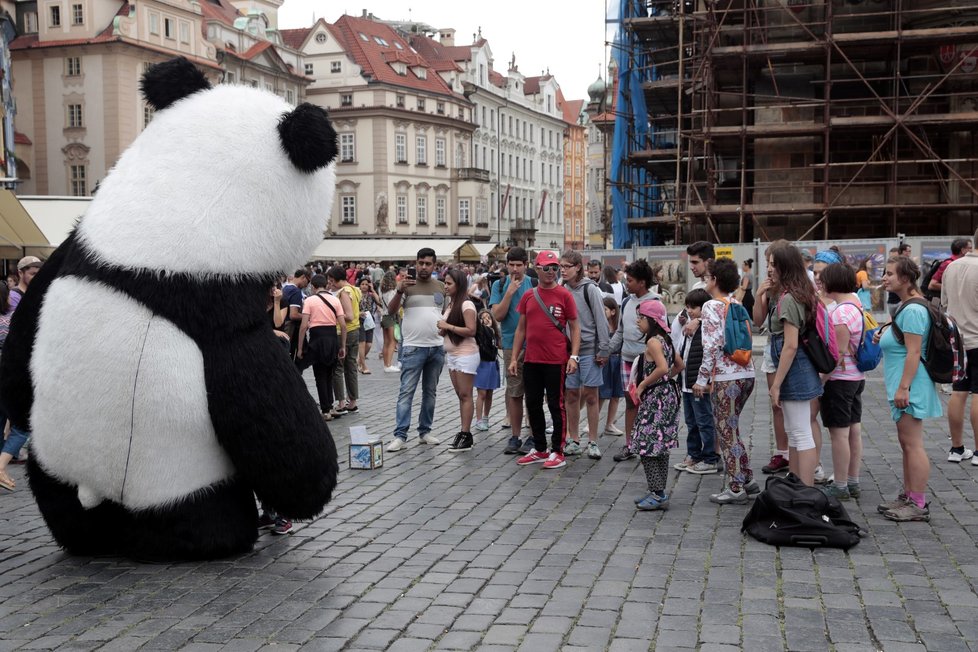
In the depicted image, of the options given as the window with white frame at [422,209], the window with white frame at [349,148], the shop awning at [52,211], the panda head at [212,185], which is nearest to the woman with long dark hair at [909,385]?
the panda head at [212,185]

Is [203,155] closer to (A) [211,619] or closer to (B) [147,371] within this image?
(B) [147,371]

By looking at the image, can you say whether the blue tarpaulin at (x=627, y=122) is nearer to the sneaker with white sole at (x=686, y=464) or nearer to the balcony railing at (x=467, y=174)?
the sneaker with white sole at (x=686, y=464)

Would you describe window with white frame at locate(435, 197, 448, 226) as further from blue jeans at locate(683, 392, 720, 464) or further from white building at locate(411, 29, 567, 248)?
blue jeans at locate(683, 392, 720, 464)

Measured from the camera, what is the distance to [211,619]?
4.87 meters

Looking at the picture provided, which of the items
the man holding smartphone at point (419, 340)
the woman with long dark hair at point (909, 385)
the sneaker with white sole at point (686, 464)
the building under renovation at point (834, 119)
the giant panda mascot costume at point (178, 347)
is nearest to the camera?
the giant panda mascot costume at point (178, 347)

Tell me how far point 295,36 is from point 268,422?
6358cm

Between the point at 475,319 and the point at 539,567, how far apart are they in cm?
406

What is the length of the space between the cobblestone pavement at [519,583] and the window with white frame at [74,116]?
42.4 meters

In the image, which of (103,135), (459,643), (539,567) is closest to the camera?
(459,643)

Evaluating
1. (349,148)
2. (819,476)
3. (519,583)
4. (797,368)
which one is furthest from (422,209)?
(519,583)

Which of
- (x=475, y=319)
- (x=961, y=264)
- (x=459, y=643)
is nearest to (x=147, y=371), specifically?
(x=459, y=643)

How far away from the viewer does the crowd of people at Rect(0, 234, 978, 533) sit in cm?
668

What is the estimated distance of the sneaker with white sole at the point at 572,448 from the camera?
30.1ft

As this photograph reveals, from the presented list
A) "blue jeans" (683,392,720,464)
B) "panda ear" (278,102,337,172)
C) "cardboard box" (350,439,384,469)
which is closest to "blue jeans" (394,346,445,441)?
"cardboard box" (350,439,384,469)
